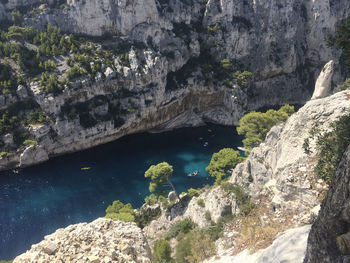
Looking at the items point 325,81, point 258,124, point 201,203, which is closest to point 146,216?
point 201,203

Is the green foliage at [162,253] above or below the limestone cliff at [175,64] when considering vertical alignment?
below

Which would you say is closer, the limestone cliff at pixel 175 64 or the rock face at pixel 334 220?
the rock face at pixel 334 220

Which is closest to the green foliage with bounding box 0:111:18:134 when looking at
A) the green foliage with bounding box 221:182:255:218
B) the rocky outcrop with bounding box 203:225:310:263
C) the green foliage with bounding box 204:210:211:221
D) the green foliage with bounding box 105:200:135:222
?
the green foliage with bounding box 105:200:135:222

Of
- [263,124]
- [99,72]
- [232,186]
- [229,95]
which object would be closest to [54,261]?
[232,186]

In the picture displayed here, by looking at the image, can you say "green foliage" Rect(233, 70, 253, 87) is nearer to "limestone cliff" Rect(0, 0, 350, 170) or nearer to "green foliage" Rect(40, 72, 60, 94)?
"limestone cliff" Rect(0, 0, 350, 170)

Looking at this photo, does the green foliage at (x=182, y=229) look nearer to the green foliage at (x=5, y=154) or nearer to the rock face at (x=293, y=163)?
the rock face at (x=293, y=163)

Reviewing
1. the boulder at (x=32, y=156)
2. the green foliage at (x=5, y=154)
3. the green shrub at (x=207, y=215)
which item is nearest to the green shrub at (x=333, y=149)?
the green shrub at (x=207, y=215)
